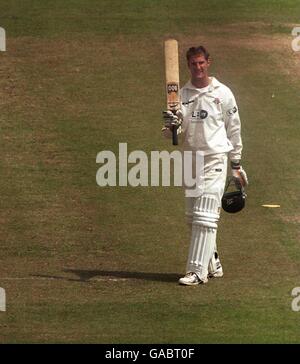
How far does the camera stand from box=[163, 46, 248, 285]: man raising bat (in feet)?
52.5

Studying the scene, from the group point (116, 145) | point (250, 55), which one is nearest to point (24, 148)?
point (116, 145)

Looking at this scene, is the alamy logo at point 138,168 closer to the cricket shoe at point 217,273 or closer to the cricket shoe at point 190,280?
the cricket shoe at point 217,273

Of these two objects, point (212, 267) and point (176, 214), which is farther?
point (176, 214)

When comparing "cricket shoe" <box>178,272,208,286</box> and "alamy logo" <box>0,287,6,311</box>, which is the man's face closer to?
"cricket shoe" <box>178,272,208,286</box>

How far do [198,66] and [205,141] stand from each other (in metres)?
0.84

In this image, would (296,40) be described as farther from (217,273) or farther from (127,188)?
(217,273)

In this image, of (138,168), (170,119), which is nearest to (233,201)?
(170,119)

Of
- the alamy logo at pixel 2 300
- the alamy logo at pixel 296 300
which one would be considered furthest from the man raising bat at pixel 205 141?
the alamy logo at pixel 2 300

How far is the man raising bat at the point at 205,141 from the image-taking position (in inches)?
631

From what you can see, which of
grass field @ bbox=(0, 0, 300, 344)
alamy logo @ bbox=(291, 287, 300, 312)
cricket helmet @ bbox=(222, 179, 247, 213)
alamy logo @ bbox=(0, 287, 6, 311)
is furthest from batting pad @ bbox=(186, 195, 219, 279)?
alamy logo @ bbox=(0, 287, 6, 311)

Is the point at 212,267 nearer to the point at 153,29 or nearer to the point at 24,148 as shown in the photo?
the point at 24,148

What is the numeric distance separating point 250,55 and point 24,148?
6298mm

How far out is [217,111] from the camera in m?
16.1

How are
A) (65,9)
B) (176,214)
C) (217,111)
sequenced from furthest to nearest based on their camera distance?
(65,9)
(176,214)
(217,111)
